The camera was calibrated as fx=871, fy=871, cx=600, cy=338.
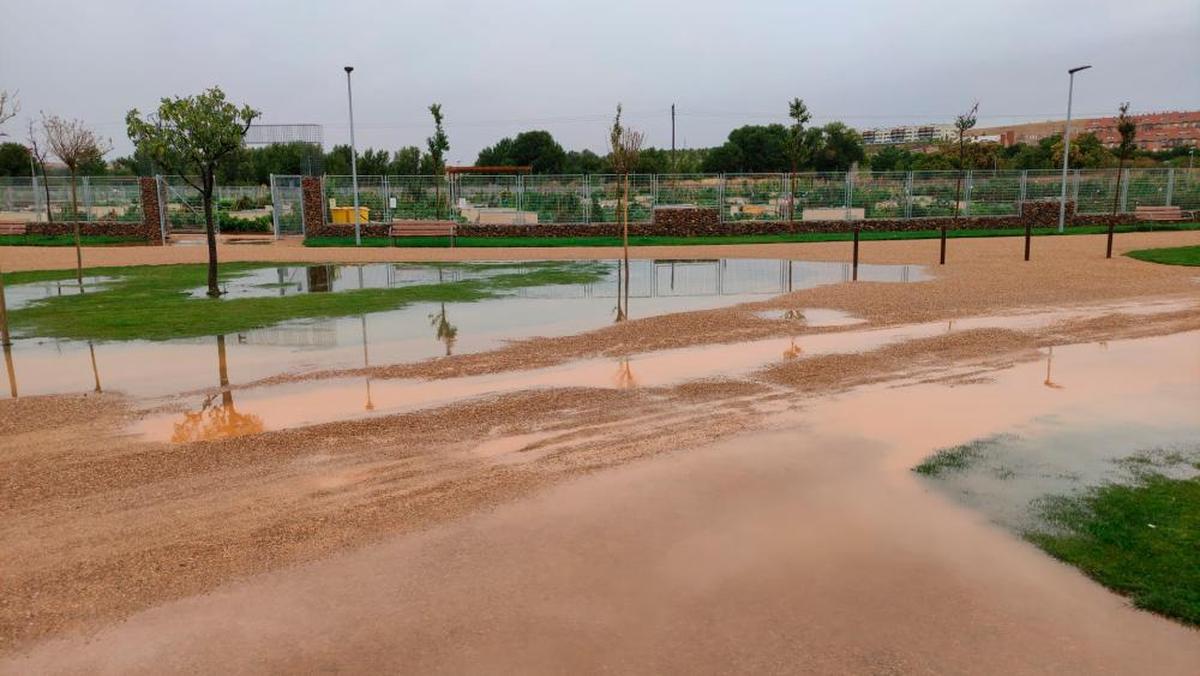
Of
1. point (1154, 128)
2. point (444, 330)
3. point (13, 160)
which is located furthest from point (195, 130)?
point (1154, 128)

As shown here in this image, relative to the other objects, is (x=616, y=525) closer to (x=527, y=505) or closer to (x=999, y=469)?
(x=527, y=505)

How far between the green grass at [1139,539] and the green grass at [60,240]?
34.1 m

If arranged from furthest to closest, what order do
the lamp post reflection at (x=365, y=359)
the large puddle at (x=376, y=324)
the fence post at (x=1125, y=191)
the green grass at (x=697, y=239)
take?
the fence post at (x=1125, y=191), the green grass at (x=697, y=239), the large puddle at (x=376, y=324), the lamp post reflection at (x=365, y=359)

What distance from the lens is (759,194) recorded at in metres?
36.1

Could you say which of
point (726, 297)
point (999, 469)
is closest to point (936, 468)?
point (999, 469)

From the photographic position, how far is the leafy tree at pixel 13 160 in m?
60.9

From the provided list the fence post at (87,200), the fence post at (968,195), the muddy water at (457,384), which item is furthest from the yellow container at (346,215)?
the fence post at (968,195)

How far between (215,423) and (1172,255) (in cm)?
2349

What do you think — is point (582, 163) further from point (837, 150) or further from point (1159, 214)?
point (1159, 214)

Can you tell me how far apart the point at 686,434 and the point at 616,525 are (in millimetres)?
2081

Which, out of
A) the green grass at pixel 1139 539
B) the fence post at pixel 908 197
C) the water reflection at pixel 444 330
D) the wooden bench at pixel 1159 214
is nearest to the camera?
the green grass at pixel 1139 539

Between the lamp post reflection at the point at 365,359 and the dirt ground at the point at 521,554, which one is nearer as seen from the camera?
the dirt ground at the point at 521,554

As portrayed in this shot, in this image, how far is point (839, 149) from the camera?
231 ft

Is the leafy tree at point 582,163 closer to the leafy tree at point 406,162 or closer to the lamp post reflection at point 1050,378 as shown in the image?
the leafy tree at point 406,162
